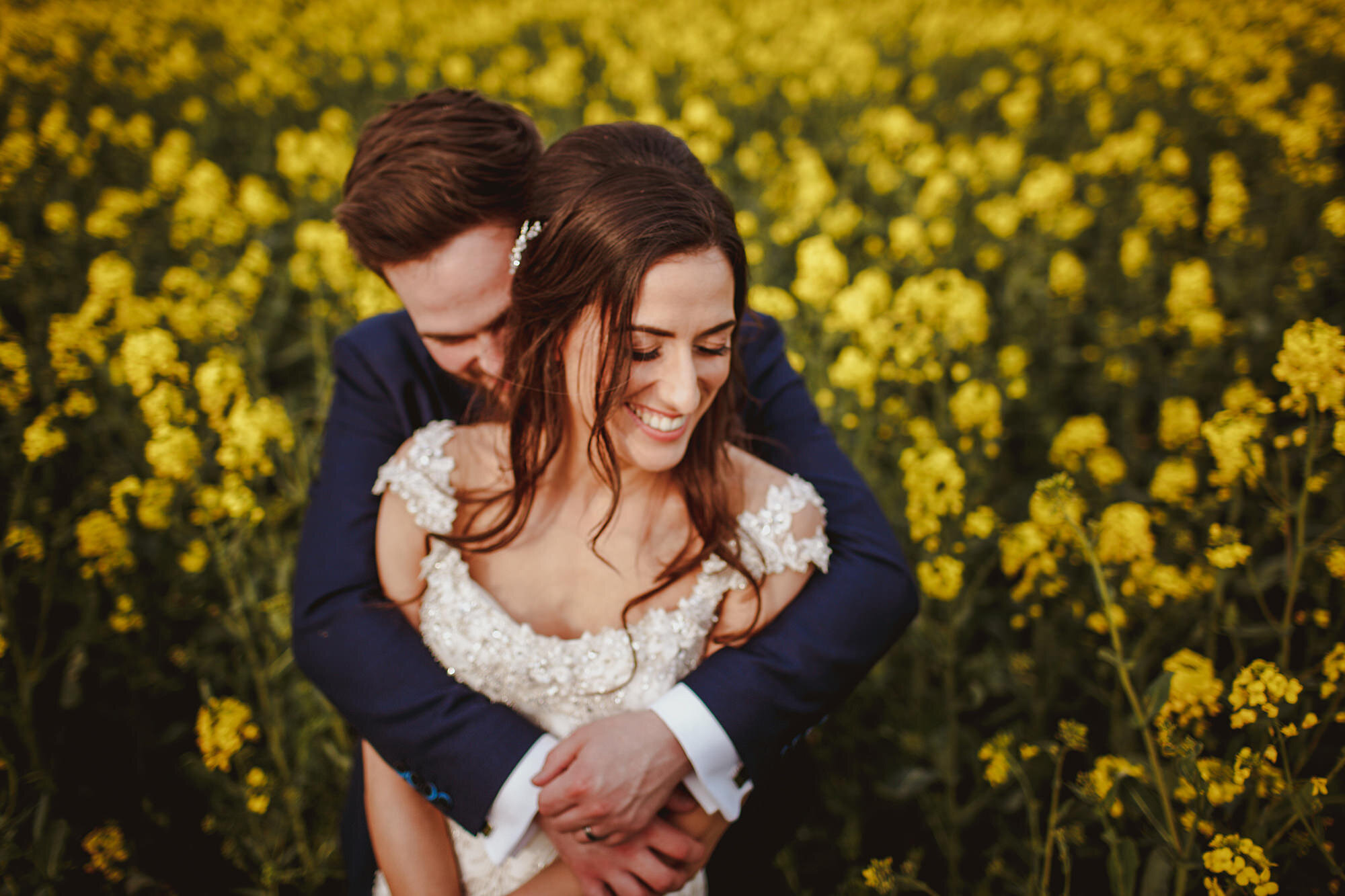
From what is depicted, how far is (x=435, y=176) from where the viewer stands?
5.40 ft

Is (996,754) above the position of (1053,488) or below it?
below

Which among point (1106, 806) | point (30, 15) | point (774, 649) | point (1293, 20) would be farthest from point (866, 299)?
point (30, 15)

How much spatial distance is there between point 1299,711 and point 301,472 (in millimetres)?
2704

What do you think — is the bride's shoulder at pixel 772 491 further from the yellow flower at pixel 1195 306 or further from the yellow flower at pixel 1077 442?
the yellow flower at pixel 1195 306

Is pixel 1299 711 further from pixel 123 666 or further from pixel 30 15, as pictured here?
pixel 30 15

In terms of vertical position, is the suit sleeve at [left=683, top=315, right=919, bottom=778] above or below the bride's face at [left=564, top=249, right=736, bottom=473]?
below

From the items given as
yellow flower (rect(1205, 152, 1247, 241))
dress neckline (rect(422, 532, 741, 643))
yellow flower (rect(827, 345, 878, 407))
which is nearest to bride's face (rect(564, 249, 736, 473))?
dress neckline (rect(422, 532, 741, 643))

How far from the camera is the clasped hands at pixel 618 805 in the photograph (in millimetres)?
1367

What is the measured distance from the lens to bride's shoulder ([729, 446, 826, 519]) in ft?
5.20

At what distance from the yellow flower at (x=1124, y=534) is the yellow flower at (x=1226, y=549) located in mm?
301

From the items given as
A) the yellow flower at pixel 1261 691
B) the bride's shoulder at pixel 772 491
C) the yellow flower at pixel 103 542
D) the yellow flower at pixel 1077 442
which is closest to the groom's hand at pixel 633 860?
the bride's shoulder at pixel 772 491

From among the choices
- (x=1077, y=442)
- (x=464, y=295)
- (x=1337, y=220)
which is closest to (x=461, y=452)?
(x=464, y=295)

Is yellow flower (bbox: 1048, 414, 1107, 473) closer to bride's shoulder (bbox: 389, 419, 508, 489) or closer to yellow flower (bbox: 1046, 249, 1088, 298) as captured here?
yellow flower (bbox: 1046, 249, 1088, 298)

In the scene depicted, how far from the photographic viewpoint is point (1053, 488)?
1.46 meters
